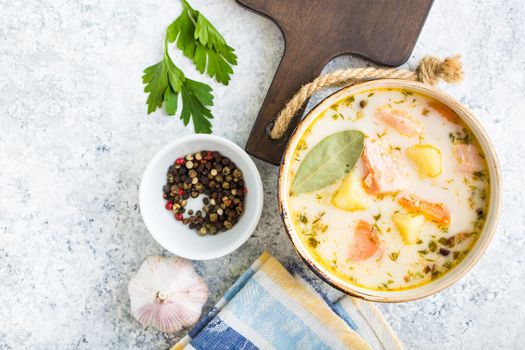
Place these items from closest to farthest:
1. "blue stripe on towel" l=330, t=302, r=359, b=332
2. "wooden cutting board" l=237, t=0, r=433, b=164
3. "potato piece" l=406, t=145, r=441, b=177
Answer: "potato piece" l=406, t=145, r=441, b=177 < "wooden cutting board" l=237, t=0, r=433, b=164 < "blue stripe on towel" l=330, t=302, r=359, b=332

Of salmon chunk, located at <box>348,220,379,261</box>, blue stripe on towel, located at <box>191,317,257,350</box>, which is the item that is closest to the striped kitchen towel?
blue stripe on towel, located at <box>191,317,257,350</box>

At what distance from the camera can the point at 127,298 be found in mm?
1667

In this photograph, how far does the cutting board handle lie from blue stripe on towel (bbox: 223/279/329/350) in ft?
1.22

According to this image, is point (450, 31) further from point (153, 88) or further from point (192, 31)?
point (153, 88)

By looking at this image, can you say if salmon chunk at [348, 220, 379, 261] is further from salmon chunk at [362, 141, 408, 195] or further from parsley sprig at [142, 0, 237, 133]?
parsley sprig at [142, 0, 237, 133]

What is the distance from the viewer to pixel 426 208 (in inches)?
53.2

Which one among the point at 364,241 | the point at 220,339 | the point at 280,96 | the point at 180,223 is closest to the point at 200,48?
the point at 280,96

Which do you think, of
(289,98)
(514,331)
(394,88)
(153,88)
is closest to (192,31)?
(153,88)

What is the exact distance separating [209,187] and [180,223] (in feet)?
0.43

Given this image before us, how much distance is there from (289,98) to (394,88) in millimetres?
293

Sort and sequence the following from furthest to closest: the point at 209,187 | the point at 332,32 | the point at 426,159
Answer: the point at 209,187
the point at 332,32
the point at 426,159

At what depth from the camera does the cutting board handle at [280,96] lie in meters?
1.53

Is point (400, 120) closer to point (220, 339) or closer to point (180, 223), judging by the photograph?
point (180, 223)

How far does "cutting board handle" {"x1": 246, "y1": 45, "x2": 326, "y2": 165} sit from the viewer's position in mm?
1529
